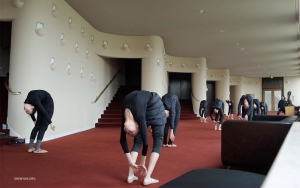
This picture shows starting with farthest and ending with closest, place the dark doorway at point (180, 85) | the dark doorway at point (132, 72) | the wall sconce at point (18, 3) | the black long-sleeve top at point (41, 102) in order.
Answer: the dark doorway at point (180, 85) → the dark doorway at point (132, 72) → the wall sconce at point (18, 3) → the black long-sleeve top at point (41, 102)

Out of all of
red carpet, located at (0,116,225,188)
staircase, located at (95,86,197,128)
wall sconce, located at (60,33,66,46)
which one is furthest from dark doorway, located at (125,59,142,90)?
red carpet, located at (0,116,225,188)

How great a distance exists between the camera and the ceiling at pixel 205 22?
22.5ft

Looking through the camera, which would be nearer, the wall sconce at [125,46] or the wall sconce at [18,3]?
the wall sconce at [18,3]

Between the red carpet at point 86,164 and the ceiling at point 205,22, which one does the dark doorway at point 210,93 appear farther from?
the red carpet at point 86,164

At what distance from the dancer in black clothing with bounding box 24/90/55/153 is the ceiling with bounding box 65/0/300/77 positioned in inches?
133

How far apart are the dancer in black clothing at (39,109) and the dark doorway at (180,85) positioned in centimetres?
1258

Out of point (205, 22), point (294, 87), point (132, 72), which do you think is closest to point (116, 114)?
→ point (205, 22)

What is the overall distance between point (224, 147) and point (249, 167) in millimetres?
380

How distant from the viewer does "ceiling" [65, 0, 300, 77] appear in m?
6.84

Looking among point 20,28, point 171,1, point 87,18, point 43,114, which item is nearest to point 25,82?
point 20,28

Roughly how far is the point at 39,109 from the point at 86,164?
137cm

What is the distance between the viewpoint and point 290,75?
2250cm

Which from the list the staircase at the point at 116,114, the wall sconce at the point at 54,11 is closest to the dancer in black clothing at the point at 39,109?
the wall sconce at the point at 54,11

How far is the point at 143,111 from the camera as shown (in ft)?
7.79
